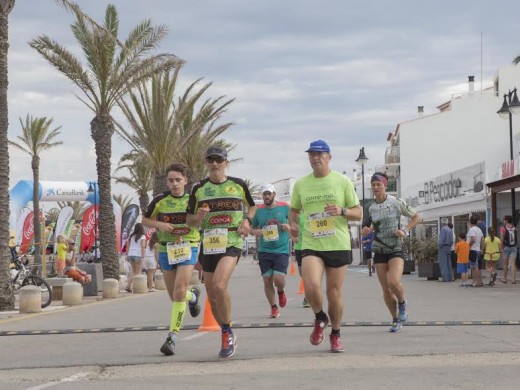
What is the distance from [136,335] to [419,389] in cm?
538

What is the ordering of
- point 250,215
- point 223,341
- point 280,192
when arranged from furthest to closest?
point 280,192, point 250,215, point 223,341

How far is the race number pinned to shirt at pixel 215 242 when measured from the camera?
8719 mm

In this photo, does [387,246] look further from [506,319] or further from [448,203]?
[448,203]

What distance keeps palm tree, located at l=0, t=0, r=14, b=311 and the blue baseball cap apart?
9.99m

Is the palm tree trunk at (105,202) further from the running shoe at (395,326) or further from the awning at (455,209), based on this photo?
the running shoe at (395,326)

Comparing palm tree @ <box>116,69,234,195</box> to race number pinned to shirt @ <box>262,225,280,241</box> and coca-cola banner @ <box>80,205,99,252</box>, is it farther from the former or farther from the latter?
race number pinned to shirt @ <box>262,225,280,241</box>

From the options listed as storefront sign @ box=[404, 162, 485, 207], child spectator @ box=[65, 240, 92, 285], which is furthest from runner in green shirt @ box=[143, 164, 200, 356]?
storefront sign @ box=[404, 162, 485, 207]

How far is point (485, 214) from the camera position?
36.9 metres

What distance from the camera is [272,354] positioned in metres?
8.70

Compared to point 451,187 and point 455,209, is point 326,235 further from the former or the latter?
point 451,187

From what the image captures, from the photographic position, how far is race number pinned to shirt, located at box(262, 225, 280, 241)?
13477 mm

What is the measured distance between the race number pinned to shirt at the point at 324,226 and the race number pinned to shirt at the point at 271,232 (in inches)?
184

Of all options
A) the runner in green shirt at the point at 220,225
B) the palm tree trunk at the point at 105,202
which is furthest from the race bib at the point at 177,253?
the palm tree trunk at the point at 105,202

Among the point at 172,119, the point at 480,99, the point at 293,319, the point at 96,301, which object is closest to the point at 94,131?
the point at 96,301
